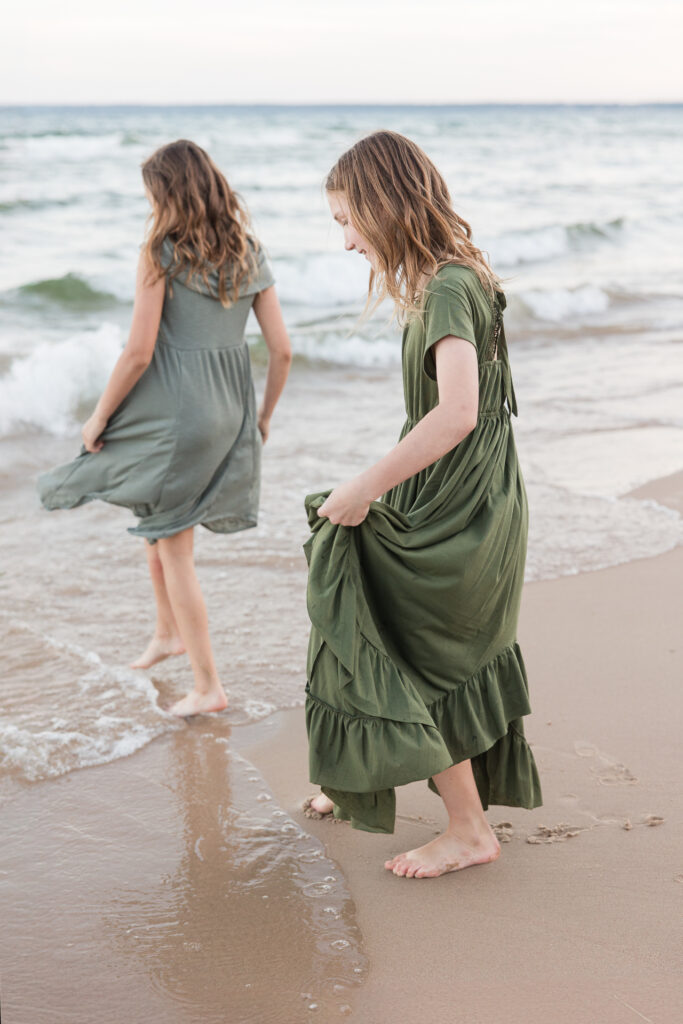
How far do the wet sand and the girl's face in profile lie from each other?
4.79 feet

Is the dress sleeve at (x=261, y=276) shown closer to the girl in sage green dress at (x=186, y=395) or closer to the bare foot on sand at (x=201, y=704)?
the girl in sage green dress at (x=186, y=395)

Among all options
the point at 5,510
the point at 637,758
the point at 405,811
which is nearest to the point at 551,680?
the point at 637,758

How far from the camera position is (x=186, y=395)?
10.9ft

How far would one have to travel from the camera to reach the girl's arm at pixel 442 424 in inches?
84.1

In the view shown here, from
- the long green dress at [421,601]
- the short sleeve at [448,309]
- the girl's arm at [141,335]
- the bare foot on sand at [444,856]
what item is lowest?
the bare foot on sand at [444,856]

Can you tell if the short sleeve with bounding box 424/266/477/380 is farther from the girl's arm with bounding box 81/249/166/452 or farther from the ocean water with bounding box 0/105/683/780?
the girl's arm with bounding box 81/249/166/452

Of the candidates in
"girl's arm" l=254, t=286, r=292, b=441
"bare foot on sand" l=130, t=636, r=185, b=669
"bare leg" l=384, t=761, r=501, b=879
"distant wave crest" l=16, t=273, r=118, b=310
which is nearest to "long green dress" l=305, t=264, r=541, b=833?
"bare leg" l=384, t=761, r=501, b=879

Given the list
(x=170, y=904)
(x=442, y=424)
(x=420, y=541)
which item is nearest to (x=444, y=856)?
(x=170, y=904)

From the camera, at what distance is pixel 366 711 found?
230 cm

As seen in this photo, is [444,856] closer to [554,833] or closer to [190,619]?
[554,833]

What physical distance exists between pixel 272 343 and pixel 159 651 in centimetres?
116

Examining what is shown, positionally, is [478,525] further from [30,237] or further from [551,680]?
[30,237]

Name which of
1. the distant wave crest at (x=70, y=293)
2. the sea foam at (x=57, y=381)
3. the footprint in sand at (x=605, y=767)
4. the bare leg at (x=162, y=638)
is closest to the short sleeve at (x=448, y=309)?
the footprint in sand at (x=605, y=767)

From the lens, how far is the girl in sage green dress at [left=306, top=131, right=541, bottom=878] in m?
2.19
